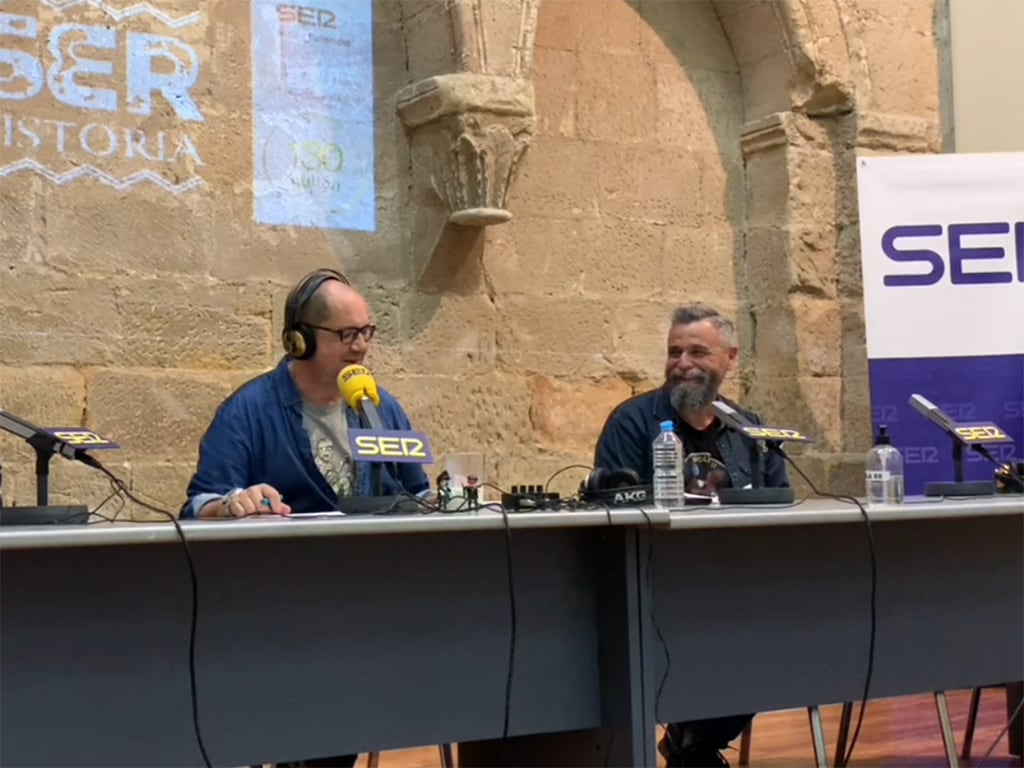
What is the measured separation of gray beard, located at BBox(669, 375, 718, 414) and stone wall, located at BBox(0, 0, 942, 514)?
1.24 m

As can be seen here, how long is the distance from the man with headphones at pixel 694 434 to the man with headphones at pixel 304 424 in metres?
0.82

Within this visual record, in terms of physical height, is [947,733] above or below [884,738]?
above

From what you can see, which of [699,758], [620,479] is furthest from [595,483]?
[699,758]

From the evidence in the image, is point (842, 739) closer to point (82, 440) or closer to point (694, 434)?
point (694, 434)

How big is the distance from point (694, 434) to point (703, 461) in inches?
6.7

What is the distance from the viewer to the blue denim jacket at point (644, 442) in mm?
4109

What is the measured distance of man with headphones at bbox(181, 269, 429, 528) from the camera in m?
3.36

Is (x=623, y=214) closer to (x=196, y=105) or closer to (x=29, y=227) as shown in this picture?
(x=196, y=105)

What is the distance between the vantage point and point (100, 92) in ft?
15.5

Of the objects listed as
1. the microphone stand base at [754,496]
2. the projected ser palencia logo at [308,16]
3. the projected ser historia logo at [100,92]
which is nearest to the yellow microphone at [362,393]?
the microphone stand base at [754,496]

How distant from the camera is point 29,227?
458 centimetres

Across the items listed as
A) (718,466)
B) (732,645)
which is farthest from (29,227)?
(732,645)

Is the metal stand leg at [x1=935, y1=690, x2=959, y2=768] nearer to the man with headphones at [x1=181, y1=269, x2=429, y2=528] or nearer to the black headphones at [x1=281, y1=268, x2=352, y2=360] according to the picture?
the man with headphones at [x1=181, y1=269, x2=429, y2=528]

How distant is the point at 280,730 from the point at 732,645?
3.27ft
